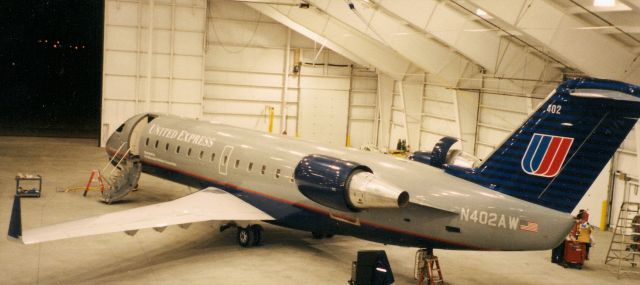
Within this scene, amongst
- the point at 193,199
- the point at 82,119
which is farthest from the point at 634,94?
the point at 82,119

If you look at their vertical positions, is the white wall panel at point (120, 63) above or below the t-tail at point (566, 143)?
above

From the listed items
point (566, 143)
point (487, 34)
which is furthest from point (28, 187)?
point (566, 143)

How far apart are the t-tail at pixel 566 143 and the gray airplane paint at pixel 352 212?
0.36 metres

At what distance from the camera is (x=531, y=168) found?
12523 mm

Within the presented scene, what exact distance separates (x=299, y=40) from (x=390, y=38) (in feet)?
33.0

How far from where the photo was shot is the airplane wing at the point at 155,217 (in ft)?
40.4

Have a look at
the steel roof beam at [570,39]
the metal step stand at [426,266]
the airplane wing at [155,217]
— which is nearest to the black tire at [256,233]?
the airplane wing at [155,217]

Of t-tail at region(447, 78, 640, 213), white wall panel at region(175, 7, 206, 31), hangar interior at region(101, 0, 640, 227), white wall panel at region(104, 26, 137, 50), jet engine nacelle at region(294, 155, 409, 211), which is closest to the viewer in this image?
t-tail at region(447, 78, 640, 213)

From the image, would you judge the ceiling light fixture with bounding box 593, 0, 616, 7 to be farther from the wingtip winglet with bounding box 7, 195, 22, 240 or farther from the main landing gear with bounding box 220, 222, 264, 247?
the wingtip winglet with bounding box 7, 195, 22, 240

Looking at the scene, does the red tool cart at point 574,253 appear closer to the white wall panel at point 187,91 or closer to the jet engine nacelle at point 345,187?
the jet engine nacelle at point 345,187

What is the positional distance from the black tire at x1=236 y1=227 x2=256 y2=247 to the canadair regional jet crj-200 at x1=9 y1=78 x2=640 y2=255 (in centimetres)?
3

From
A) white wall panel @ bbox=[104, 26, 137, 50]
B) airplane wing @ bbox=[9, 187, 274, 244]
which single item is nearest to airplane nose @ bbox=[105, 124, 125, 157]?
airplane wing @ bbox=[9, 187, 274, 244]

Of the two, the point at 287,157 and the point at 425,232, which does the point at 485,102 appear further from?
the point at 425,232

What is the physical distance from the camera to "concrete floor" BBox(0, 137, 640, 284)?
14312 mm
